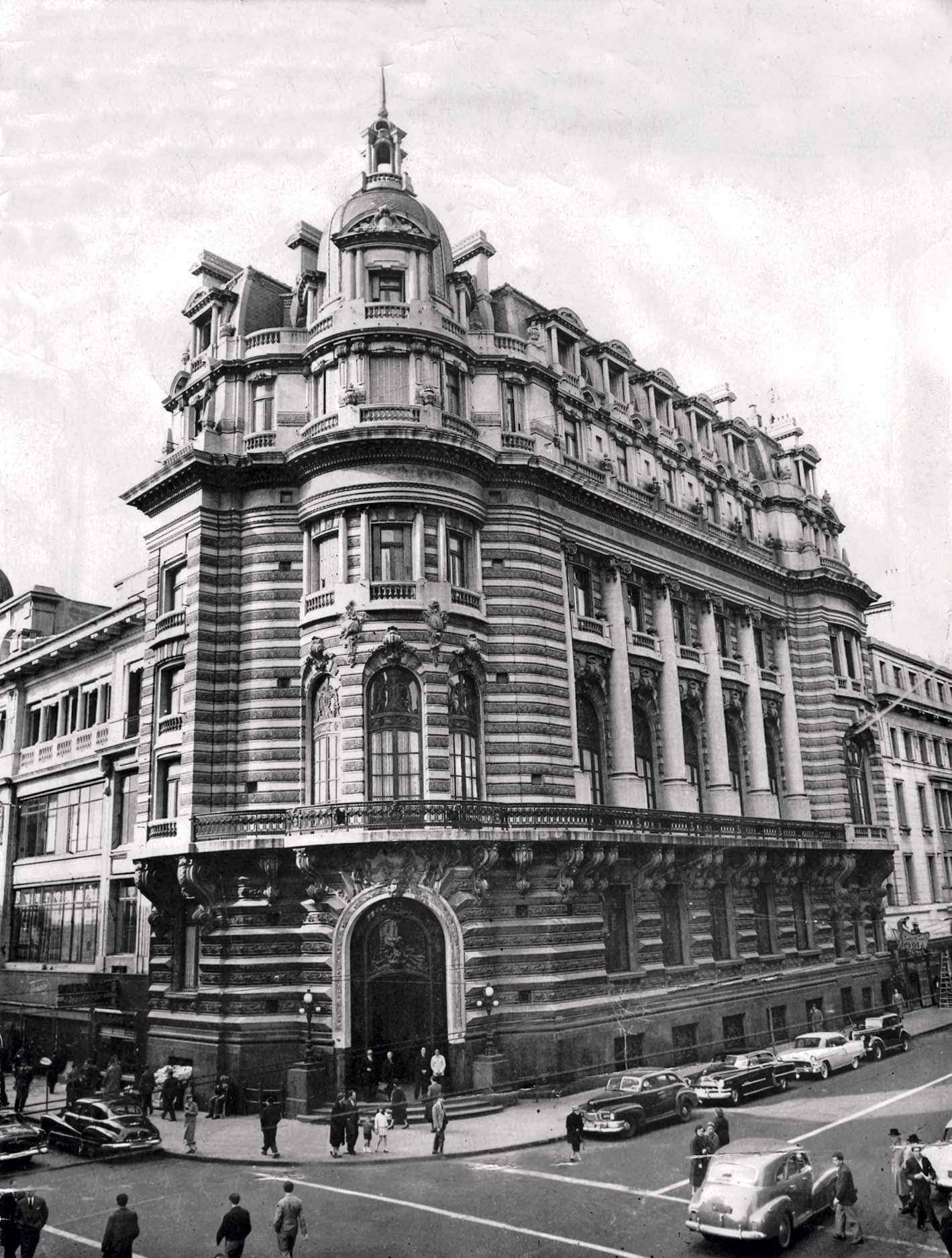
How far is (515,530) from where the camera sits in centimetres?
4334

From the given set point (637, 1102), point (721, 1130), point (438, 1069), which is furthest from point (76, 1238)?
point (637, 1102)

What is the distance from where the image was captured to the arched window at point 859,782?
59.1 m

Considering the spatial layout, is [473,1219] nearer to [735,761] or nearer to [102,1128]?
[102,1128]

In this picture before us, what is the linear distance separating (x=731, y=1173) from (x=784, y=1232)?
1384 mm

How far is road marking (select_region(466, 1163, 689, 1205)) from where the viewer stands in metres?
24.2

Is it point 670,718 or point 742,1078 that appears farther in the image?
point 670,718

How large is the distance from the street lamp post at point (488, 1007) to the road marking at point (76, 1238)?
16745 mm

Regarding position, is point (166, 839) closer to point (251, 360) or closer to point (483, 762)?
point (483, 762)

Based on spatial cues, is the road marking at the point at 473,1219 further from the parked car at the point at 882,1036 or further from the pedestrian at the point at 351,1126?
the parked car at the point at 882,1036

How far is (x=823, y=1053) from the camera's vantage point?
3978cm

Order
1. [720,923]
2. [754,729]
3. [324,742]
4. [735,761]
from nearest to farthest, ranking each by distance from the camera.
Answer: [324,742] → [720,923] → [735,761] → [754,729]

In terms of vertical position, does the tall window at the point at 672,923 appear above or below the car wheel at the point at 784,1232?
above

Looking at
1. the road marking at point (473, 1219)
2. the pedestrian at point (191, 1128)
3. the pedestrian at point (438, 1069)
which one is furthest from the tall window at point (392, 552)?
the road marking at point (473, 1219)

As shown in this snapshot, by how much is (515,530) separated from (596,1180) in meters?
24.5
